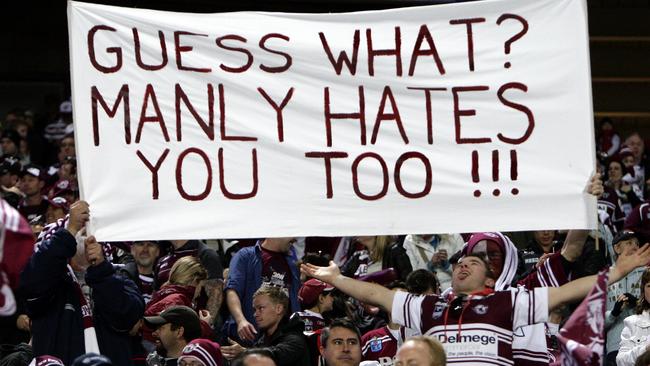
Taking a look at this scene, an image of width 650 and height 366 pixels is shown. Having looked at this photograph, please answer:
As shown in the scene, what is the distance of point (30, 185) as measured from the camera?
13.8m

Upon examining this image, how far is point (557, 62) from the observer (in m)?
7.62

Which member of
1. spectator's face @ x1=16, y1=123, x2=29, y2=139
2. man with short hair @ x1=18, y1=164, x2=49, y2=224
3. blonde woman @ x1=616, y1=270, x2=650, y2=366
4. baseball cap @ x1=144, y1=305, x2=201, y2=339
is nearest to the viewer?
baseball cap @ x1=144, y1=305, x2=201, y2=339

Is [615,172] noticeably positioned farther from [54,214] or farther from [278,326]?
[278,326]

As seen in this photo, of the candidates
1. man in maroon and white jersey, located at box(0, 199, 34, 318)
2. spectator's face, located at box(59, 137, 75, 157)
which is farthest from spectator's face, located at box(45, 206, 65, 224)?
man in maroon and white jersey, located at box(0, 199, 34, 318)

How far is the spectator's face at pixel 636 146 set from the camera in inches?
720

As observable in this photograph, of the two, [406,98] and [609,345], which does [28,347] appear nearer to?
[406,98]

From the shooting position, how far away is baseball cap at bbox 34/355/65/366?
7577 millimetres

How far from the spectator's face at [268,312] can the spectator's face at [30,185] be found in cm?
532

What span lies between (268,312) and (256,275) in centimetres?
90

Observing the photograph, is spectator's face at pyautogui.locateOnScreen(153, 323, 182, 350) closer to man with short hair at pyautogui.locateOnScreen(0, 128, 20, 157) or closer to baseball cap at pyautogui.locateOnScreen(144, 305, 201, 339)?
baseball cap at pyautogui.locateOnScreen(144, 305, 201, 339)

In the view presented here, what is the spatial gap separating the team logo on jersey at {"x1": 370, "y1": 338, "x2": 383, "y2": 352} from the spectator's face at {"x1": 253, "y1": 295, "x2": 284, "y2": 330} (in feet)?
2.20

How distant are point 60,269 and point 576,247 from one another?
8.66 feet

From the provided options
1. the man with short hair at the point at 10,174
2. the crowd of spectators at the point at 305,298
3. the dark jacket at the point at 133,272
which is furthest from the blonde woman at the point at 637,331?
the man with short hair at the point at 10,174

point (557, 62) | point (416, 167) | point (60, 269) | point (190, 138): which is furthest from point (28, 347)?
point (557, 62)
